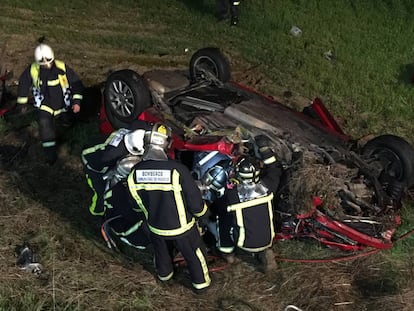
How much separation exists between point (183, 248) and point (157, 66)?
4825 millimetres

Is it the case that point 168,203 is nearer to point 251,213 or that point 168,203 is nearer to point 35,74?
point 251,213

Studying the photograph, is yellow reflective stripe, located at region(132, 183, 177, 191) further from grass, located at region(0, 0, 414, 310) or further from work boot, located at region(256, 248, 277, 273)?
work boot, located at region(256, 248, 277, 273)

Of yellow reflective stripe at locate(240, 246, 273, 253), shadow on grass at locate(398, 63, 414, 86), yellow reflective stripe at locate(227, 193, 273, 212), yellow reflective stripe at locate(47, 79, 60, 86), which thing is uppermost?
shadow on grass at locate(398, 63, 414, 86)

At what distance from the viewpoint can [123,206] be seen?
5152 millimetres

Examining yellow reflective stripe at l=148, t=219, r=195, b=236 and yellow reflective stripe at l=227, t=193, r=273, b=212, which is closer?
yellow reflective stripe at l=148, t=219, r=195, b=236

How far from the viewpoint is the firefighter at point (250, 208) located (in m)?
4.79

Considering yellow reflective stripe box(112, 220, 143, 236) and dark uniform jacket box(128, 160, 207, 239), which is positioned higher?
dark uniform jacket box(128, 160, 207, 239)

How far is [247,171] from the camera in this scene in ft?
15.4

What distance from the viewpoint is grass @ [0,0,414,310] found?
4.87 metres

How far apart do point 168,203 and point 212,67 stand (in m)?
3.05

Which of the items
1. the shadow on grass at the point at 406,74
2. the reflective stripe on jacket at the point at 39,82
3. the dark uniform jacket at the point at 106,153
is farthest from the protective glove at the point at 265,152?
the shadow on grass at the point at 406,74

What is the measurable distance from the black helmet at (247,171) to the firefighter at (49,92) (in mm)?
2925

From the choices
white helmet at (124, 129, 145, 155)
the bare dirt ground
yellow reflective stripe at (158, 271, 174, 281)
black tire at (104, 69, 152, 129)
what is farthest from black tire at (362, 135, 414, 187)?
black tire at (104, 69, 152, 129)

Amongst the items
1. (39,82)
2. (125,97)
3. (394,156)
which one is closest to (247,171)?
(394,156)
